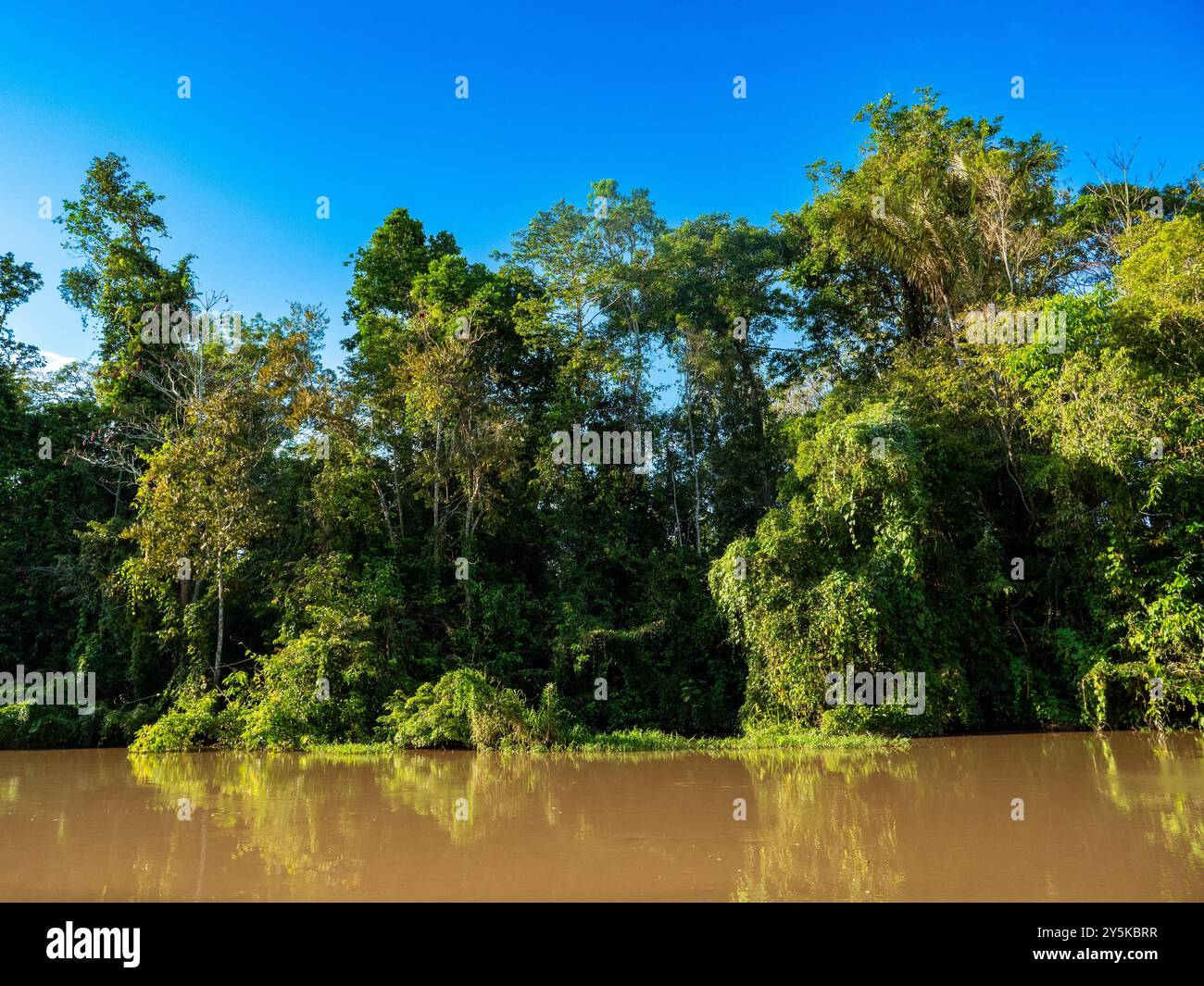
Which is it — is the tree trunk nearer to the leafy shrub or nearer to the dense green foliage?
the dense green foliage

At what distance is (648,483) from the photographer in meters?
18.1

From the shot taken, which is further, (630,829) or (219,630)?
(219,630)

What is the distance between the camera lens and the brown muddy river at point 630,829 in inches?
211

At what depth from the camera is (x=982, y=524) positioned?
14.4m

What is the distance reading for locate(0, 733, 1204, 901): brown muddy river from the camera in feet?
17.5

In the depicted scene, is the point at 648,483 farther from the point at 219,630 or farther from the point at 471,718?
the point at 219,630

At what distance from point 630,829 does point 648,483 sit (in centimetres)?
1149

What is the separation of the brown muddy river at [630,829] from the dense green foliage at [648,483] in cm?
211

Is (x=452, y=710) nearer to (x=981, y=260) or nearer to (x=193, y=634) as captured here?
(x=193, y=634)

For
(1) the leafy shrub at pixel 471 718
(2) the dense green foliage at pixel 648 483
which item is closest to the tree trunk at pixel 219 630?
(2) the dense green foliage at pixel 648 483

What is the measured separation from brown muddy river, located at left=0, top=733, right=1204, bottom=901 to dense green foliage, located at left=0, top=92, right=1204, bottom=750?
2111 millimetres

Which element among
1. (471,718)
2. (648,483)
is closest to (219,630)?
(471,718)

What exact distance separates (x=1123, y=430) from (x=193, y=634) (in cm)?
1532

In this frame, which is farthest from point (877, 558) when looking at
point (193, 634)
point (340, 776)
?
point (193, 634)
